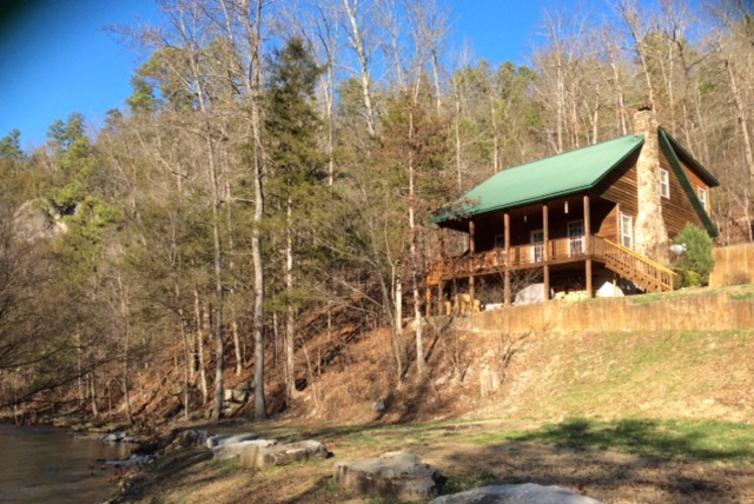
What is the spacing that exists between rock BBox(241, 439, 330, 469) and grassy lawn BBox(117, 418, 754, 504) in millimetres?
239

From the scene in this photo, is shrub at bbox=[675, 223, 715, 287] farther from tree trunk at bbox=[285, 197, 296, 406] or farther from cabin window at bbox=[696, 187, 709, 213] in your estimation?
tree trunk at bbox=[285, 197, 296, 406]

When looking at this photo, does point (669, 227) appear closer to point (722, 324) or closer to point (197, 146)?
point (722, 324)

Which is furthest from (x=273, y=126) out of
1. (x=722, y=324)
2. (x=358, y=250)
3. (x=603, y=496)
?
(x=603, y=496)

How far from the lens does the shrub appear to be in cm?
2233

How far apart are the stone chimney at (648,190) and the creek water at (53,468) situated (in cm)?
2086

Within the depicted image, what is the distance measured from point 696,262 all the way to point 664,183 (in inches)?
237

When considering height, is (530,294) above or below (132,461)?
above

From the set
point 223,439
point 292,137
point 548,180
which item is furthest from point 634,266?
point 223,439

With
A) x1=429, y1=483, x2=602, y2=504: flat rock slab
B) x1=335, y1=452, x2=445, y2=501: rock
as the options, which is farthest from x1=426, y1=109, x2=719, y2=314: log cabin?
x1=429, y1=483, x2=602, y2=504: flat rock slab

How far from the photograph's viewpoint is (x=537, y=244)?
26578mm

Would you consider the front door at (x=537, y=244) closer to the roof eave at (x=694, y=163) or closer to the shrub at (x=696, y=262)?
the shrub at (x=696, y=262)

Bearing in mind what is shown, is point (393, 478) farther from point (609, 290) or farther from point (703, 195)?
point (703, 195)

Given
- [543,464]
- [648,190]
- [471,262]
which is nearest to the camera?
[543,464]

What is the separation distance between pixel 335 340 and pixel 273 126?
9.23m
